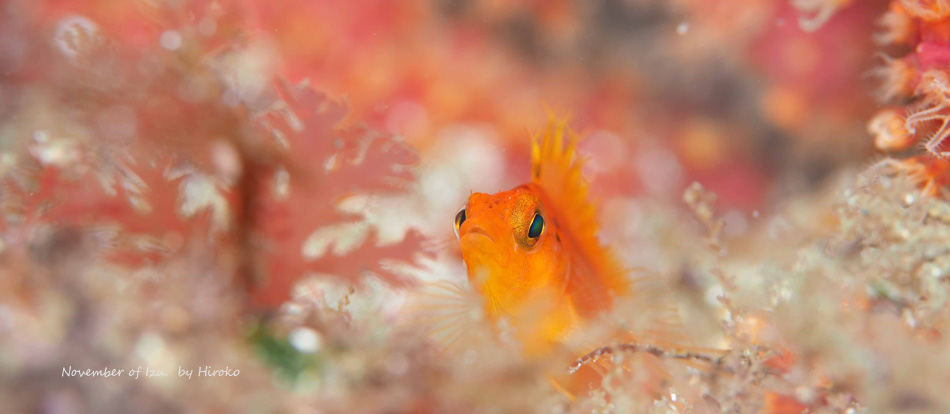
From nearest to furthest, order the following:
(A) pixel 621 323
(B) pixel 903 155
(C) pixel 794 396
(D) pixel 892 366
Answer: (D) pixel 892 366 < (C) pixel 794 396 < (A) pixel 621 323 < (B) pixel 903 155

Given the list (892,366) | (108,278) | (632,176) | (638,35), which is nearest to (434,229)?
(632,176)

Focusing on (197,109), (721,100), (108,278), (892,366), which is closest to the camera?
(892,366)

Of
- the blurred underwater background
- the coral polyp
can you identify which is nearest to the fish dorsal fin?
the blurred underwater background

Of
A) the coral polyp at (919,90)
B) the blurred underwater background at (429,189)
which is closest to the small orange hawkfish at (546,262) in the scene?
the blurred underwater background at (429,189)

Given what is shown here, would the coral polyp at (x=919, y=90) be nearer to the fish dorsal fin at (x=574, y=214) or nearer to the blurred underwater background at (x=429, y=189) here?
the blurred underwater background at (x=429, y=189)

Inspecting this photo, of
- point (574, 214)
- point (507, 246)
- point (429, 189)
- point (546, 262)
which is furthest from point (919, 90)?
point (429, 189)

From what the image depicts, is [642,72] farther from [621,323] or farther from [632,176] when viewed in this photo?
[621,323]

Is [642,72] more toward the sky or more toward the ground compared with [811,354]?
more toward the sky
